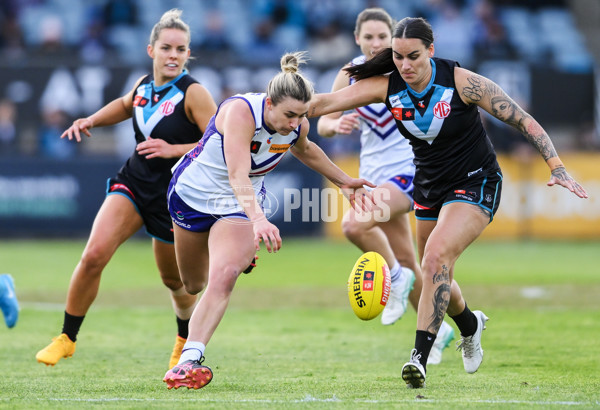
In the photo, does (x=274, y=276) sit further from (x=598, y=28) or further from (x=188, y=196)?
(x=598, y=28)

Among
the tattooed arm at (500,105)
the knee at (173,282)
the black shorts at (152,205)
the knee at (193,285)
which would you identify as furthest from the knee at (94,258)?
the tattooed arm at (500,105)

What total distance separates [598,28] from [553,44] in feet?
8.45

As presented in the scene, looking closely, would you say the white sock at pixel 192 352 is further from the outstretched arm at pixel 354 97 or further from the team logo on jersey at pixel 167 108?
the team logo on jersey at pixel 167 108

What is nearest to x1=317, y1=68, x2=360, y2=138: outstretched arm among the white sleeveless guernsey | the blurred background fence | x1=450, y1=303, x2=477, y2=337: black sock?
the white sleeveless guernsey

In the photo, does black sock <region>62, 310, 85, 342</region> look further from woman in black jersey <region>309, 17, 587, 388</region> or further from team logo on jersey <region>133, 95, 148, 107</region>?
woman in black jersey <region>309, 17, 587, 388</region>

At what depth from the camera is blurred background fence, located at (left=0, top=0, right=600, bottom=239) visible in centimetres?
1875

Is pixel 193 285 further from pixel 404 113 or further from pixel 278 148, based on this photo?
pixel 404 113

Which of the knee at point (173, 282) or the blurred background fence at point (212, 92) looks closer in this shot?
the knee at point (173, 282)

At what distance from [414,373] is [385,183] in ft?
8.82

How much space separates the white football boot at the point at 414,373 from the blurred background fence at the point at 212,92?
1266 cm

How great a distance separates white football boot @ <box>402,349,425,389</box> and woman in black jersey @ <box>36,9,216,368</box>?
86.1 inches

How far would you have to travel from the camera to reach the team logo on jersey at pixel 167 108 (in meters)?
7.49

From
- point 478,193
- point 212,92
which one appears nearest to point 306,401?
point 478,193

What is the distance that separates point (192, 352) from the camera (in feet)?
19.7
